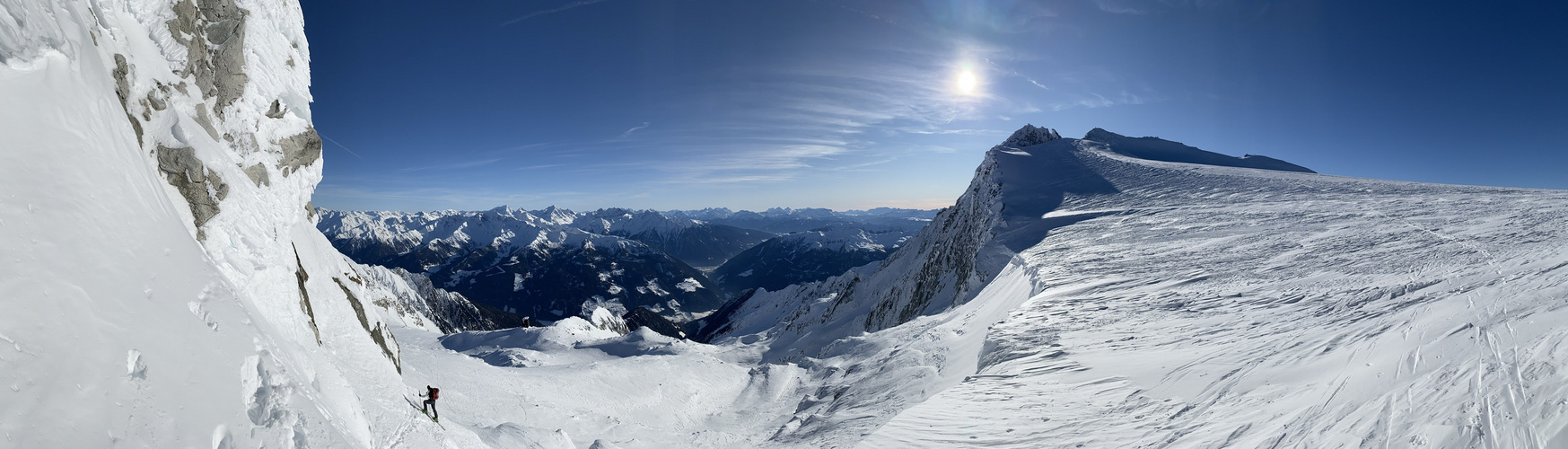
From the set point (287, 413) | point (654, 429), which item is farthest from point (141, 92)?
point (654, 429)

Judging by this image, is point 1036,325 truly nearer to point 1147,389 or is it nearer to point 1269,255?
point 1147,389

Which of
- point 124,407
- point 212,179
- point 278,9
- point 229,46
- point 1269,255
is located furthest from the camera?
point 1269,255

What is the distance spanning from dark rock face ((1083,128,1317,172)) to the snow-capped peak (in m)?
5.91

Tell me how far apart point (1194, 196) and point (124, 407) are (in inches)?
1825

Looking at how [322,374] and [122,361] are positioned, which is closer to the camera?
[122,361]

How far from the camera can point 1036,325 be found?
1808cm

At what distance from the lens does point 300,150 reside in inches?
630

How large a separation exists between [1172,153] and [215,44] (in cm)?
8748

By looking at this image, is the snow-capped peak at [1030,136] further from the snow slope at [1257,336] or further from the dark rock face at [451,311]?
the dark rock face at [451,311]

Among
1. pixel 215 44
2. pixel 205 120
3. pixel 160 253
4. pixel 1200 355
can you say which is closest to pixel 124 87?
pixel 205 120

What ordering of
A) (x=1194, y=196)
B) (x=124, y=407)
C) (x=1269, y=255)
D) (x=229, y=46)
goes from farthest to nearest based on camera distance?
(x=1194, y=196), (x=1269, y=255), (x=229, y=46), (x=124, y=407)

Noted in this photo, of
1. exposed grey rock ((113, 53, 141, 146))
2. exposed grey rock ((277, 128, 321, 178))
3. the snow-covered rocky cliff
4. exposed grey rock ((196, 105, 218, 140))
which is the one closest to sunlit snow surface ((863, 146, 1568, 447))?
the snow-covered rocky cliff

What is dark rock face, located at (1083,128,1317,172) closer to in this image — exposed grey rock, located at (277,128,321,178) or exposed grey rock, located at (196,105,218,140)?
exposed grey rock, located at (277,128,321,178)

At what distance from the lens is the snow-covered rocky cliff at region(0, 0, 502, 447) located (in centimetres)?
549
